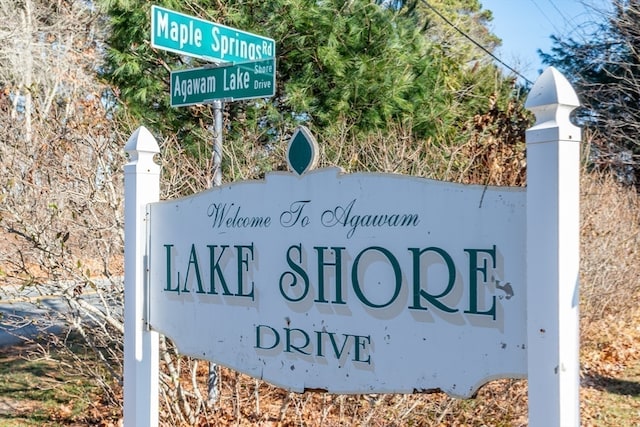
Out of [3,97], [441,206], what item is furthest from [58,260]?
[441,206]

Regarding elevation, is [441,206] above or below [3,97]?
below

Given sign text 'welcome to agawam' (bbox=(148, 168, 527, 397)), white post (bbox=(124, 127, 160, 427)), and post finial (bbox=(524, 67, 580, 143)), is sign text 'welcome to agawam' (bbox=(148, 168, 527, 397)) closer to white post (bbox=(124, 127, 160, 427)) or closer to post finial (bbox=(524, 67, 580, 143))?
white post (bbox=(124, 127, 160, 427))

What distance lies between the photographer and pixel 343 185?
2.72m

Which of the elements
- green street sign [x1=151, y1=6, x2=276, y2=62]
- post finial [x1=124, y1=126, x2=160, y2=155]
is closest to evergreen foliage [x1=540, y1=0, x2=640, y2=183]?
green street sign [x1=151, y1=6, x2=276, y2=62]

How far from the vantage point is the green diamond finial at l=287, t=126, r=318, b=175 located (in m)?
2.84

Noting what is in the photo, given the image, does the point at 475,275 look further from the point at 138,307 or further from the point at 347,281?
the point at 138,307

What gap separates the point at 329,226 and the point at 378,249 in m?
0.25

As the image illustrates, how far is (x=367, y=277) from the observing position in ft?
8.62

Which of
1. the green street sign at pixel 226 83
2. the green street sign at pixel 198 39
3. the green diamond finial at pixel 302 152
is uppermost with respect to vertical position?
the green street sign at pixel 198 39

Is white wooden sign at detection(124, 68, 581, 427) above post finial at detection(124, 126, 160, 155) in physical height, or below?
below

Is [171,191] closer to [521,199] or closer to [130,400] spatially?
[130,400]

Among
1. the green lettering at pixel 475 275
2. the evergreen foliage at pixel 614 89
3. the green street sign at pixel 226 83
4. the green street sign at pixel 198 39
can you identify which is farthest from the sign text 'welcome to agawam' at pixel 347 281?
the evergreen foliage at pixel 614 89

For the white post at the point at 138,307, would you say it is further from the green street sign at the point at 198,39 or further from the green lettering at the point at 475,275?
the green lettering at the point at 475,275

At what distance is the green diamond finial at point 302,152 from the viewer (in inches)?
112
